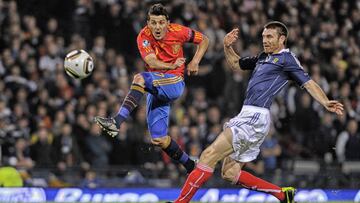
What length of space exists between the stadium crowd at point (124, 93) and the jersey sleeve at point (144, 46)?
417cm

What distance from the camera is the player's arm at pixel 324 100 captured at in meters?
10.1

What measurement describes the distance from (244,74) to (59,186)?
5.76 metres

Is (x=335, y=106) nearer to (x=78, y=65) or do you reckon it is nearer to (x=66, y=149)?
(x=78, y=65)

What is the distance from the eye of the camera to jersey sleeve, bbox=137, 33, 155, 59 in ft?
38.4

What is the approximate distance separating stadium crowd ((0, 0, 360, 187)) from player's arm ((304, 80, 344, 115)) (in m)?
5.89

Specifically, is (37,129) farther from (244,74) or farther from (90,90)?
(244,74)

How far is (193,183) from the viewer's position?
10.4 meters

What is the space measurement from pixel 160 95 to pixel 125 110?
0.69 metres

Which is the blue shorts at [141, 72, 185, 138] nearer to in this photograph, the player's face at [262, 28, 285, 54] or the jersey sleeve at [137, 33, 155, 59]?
the jersey sleeve at [137, 33, 155, 59]

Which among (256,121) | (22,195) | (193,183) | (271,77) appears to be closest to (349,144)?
(22,195)

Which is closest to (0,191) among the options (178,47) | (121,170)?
(121,170)

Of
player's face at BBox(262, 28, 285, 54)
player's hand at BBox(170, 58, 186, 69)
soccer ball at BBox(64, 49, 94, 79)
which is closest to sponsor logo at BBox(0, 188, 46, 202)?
soccer ball at BBox(64, 49, 94, 79)

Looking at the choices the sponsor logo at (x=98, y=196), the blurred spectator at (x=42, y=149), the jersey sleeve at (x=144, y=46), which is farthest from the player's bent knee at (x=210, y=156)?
the blurred spectator at (x=42, y=149)

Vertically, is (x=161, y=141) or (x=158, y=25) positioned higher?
(x=158, y=25)
